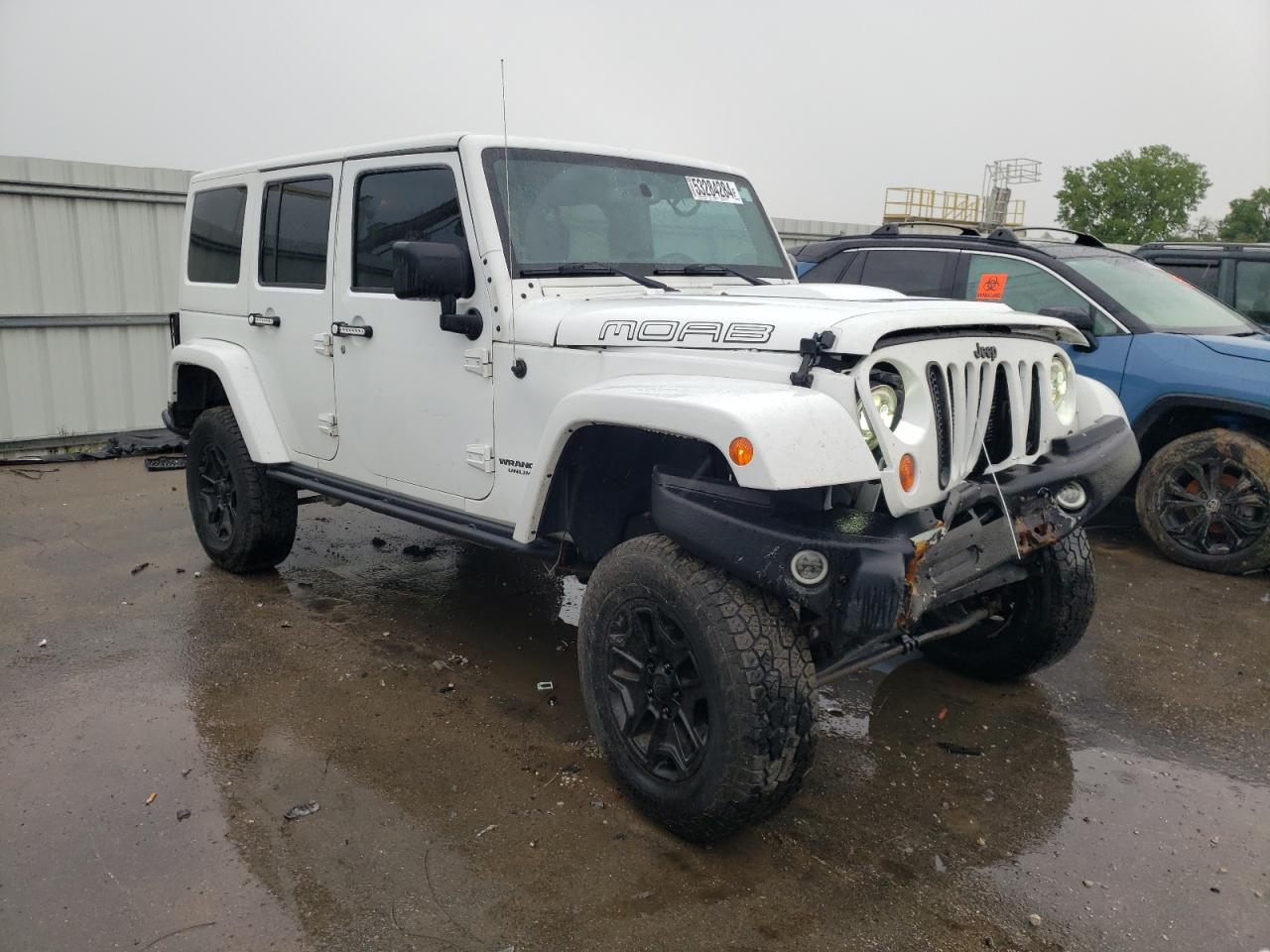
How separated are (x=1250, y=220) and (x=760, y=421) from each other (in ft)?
255

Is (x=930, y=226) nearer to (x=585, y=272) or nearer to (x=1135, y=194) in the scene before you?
(x=585, y=272)

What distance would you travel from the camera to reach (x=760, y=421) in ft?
8.06

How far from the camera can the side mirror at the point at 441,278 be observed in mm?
3271

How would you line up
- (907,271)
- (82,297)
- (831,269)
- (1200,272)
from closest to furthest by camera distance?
(907,271), (831,269), (1200,272), (82,297)

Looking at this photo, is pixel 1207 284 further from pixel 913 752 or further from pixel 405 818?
Result: pixel 405 818

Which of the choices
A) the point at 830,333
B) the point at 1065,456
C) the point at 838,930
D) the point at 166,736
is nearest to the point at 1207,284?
the point at 1065,456

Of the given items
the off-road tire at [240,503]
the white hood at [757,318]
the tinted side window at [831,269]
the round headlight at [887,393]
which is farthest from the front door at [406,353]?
the tinted side window at [831,269]

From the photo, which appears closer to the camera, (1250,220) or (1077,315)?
(1077,315)

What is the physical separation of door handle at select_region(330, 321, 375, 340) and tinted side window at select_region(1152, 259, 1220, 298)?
6.75 m

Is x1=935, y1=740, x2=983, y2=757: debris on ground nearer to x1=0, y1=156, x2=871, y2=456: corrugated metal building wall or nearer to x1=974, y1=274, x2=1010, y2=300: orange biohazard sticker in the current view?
x1=974, y1=274, x2=1010, y2=300: orange biohazard sticker

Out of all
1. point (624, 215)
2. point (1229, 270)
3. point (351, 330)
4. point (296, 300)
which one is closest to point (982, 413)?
point (624, 215)

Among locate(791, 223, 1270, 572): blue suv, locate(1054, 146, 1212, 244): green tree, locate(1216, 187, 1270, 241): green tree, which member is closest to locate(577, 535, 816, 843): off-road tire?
locate(791, 223, 1270, 572): blue suv

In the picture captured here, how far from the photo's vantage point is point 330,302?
4293 millimetres

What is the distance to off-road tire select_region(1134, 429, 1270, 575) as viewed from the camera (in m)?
5.31
